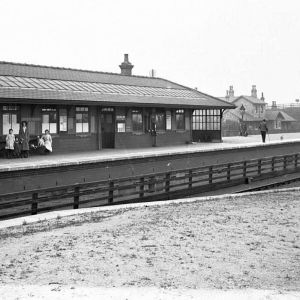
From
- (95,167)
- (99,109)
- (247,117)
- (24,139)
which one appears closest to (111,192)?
(95,167)

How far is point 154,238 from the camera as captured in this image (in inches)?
397

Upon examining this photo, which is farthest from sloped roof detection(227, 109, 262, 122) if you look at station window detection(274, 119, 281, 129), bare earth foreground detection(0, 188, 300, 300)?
bare earth foreground detection(0, 188, 300, 300)

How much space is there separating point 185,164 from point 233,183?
7.30ft

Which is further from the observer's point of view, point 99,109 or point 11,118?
point 99,109

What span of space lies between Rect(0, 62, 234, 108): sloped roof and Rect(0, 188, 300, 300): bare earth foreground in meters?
11.1

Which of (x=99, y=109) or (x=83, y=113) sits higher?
(x=99, y=109)

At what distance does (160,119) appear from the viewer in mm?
30125

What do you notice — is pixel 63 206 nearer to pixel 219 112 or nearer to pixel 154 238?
pixel 154 238

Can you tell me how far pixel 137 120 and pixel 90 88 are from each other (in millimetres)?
3134

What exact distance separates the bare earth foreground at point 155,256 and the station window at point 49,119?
10.8m

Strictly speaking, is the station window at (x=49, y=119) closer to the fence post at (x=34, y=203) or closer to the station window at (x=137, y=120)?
the station window at (x=137, y=120)

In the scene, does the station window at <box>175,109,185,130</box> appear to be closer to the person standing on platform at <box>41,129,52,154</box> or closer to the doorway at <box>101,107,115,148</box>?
the doorway at <box>101,107,115,148</box>

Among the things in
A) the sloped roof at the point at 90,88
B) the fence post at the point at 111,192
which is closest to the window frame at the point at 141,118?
the sloped roof at the point at 90,88

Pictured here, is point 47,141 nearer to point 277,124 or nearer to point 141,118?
point 141,118
